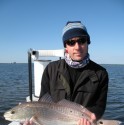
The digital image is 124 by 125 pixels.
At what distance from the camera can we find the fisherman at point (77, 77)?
508 cm

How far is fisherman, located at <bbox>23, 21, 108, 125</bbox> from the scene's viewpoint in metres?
5.08

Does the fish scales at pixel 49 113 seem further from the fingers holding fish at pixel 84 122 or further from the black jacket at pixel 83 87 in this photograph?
the black jacket at pixel 83 87

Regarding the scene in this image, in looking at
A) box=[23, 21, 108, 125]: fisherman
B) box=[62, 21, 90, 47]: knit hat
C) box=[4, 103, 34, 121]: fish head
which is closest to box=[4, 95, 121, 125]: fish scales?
box=[4, 103, 34, 121]: fish head

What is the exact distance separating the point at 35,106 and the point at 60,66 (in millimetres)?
1073

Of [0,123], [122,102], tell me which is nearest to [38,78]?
[0,123]

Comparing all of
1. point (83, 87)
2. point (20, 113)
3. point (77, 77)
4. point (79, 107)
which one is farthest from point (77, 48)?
point (20, 113)

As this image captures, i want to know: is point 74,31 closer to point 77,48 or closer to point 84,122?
point 77,48

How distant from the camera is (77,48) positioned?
16.3 feet

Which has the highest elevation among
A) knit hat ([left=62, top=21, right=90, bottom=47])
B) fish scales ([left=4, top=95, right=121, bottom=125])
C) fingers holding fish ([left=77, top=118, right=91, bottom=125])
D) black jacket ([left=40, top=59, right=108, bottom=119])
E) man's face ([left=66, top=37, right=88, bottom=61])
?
knit hat ([left=62, top=21, right=90, bottom=47])

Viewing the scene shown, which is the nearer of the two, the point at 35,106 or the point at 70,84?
the point at 35,106

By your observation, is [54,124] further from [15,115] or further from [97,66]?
[97,66]

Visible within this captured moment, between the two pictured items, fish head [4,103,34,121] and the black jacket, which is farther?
the black jacket

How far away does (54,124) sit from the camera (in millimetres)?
4629

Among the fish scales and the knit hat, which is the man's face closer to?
the knit hat
